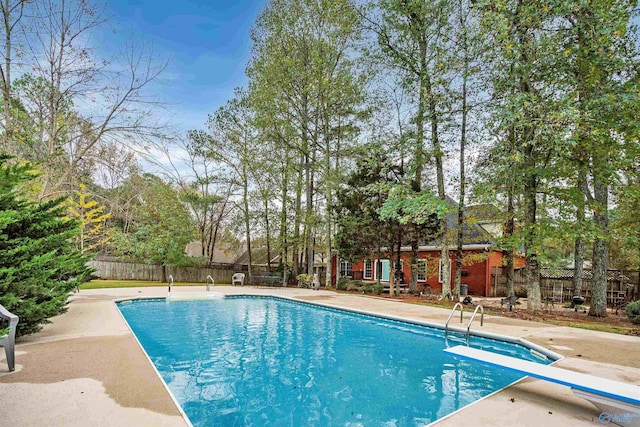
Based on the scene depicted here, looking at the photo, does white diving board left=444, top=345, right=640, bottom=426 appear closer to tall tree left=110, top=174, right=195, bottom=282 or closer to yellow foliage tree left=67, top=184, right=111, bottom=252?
yellow foliage tree left=67, top=184, right=111, bottom=252

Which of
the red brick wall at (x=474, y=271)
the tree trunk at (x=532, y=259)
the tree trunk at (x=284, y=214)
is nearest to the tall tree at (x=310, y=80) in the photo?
the tree trunk at (x=284, y=214)

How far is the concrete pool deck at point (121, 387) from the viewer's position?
3.01m

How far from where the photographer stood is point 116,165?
22.0 ft

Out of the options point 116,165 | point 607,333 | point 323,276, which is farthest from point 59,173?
point 323,276

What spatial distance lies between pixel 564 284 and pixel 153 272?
2249cm

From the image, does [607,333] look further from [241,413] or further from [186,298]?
[186,298]

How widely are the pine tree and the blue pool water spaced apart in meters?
1.88

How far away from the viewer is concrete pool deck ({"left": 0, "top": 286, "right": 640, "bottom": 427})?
118 inches

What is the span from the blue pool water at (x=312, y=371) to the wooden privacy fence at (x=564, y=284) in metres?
10.3

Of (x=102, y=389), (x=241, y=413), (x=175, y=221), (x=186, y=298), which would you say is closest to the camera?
(x=102, y=389)

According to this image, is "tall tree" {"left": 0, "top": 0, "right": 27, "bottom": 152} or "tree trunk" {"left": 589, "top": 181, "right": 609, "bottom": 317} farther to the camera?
"tree trunk" {"left": 589, "top": 181, "right": 609, "bottom": 317}

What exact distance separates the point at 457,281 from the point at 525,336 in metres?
7.37

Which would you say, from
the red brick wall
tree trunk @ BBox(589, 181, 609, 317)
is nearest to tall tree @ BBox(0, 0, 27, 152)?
tree trunk @ BBox(589, 181, 609, 317)

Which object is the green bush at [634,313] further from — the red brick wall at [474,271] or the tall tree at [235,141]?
the tall tree at [235,141]
